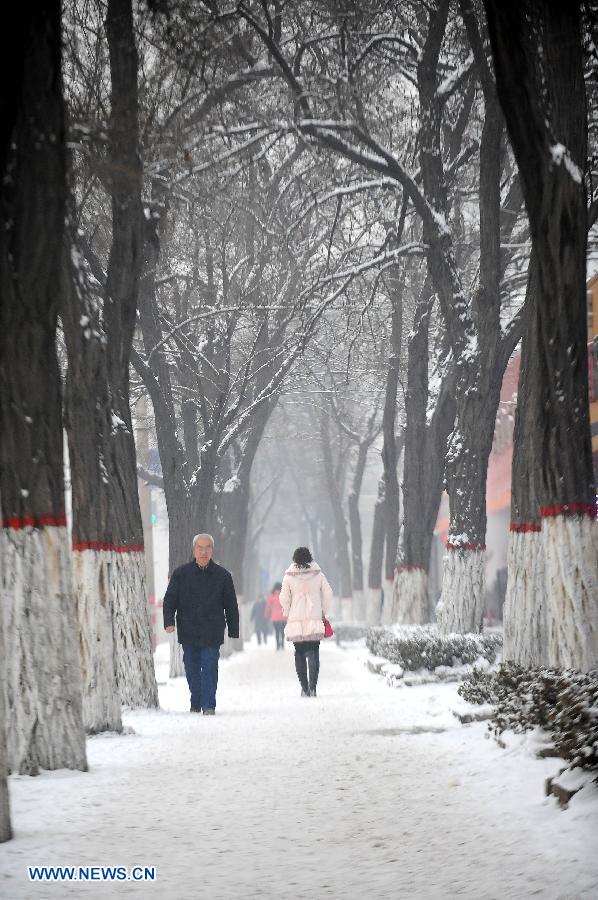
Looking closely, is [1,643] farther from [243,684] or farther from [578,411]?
Result: [243,684]

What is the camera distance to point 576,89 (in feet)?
33.0

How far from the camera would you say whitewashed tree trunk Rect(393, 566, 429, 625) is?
23.8 metres

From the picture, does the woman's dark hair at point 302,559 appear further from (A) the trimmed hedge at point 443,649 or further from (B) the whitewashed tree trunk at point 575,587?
(B) the whitewashed tree trunk at point 575,587

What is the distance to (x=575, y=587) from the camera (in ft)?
33.0

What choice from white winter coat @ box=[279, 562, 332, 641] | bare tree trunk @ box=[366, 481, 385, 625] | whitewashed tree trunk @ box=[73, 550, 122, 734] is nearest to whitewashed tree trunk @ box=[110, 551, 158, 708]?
whitewashed tree trunk @ box=[73, 550, 122, 734]

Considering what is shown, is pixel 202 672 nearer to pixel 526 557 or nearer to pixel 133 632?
pixel 133 632

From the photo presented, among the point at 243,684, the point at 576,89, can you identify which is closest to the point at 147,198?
the point at 576,89

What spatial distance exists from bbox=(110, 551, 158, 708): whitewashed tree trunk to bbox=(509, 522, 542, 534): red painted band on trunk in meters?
3.70

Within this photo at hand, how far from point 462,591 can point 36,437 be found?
1025 cm

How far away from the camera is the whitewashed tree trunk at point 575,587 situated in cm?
1002

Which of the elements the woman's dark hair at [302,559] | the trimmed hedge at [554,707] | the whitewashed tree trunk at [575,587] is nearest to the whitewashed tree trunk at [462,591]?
the woman's dark hair at [302,559]

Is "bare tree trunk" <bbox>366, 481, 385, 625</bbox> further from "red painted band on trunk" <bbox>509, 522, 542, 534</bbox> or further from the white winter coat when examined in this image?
"red painted band on trunk" <bbox>509, 522, 542, 534</bbox>

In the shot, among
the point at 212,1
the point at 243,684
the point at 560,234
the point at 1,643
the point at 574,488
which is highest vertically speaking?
the point at 212,1

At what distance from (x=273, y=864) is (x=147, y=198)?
10.9 m
